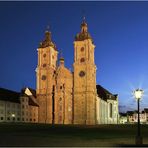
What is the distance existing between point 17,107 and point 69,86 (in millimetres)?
16179

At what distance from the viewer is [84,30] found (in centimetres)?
10294

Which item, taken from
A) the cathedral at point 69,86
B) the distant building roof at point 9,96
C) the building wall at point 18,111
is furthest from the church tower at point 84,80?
the distant building roof at point 9,96

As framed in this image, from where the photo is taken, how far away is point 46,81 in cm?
10138

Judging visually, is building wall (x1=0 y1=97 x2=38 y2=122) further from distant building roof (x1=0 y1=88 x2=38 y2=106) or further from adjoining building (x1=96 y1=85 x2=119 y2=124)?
adjoining building (x1=96 y1=85 x2=119 y2=124)

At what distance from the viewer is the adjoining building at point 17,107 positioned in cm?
9306

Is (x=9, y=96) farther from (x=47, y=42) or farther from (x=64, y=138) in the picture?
(x=64, y=138)

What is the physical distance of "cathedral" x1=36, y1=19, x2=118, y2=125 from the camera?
96.3 m

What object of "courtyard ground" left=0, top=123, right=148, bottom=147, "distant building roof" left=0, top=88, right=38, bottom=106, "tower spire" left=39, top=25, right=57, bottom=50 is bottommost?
"courtyard ground" left=0, top=123, right=148, bottom=147

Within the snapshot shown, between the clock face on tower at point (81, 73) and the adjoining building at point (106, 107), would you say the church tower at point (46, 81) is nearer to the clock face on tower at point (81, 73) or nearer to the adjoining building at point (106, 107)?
the clock face on tower at point (81, 73)

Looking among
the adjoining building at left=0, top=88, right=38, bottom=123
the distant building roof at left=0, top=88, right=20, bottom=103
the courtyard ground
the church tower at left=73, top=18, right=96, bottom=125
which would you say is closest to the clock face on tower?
the church tower at left=73, top=18, right=96, bottom=125

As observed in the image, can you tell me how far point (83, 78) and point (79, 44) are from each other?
409 inches

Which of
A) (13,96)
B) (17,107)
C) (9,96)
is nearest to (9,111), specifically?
(17,107)

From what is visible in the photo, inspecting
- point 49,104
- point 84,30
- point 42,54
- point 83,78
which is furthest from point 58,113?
point 84,30

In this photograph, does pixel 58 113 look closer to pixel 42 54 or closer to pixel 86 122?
pixel 86 122
